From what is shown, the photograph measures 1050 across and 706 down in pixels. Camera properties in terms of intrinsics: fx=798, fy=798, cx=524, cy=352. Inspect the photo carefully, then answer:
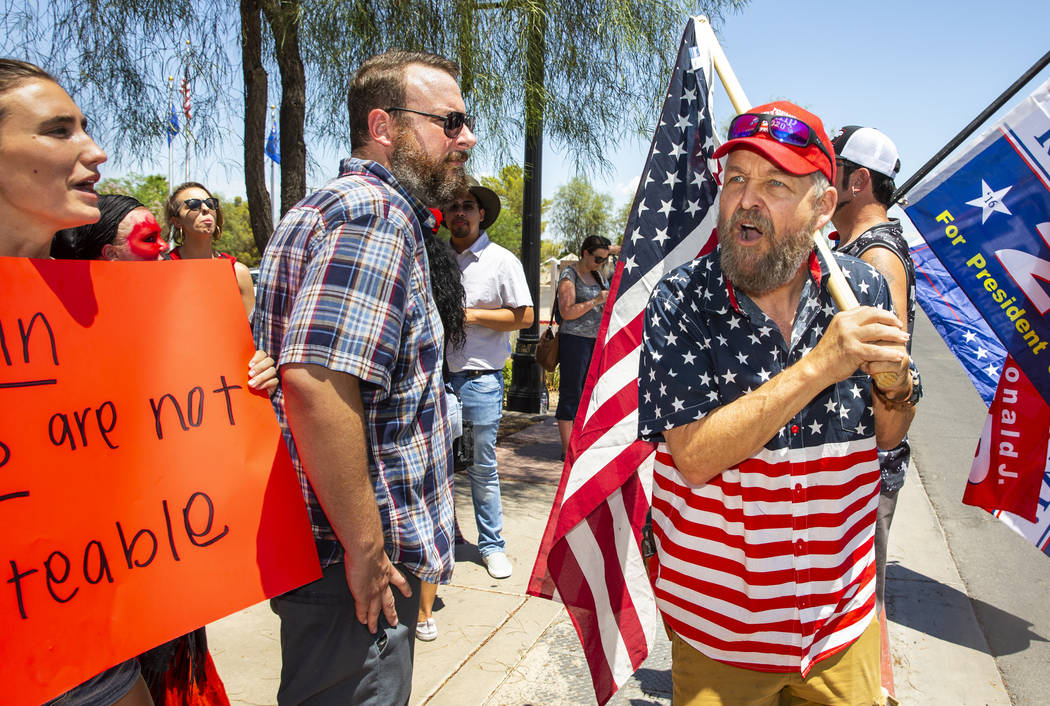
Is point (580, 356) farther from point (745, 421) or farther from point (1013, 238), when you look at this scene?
point (745, 421)

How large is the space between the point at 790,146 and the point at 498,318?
8.94 feet

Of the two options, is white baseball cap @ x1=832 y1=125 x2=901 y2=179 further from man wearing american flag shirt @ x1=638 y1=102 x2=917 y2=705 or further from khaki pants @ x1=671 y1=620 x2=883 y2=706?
khaki pants @ x1=671 y1=620 x2=883 y2=706

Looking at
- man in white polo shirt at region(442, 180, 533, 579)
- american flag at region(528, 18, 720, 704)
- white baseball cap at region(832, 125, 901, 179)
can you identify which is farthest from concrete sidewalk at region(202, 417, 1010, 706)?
white baseball cap at region(832, 125, 901, 179)

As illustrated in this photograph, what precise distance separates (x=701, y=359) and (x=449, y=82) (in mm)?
1074

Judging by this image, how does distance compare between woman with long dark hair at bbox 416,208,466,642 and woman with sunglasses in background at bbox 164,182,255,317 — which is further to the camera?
woman with sunglasses in background at bbox 164,182,255,317

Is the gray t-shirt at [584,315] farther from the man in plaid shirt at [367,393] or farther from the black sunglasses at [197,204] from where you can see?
the man in plaid shirt at [367,393]

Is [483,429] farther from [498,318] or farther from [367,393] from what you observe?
[367,393]

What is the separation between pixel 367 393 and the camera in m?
1.90

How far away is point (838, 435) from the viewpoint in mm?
1964

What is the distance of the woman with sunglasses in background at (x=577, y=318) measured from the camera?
671cm

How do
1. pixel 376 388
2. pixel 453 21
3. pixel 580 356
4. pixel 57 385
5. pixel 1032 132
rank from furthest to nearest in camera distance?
pixel 580 356, pixel 453 21, pixel 1032 132, pixel 376 388, pixel 57 385

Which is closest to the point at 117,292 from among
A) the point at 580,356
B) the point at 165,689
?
the point at 165,689

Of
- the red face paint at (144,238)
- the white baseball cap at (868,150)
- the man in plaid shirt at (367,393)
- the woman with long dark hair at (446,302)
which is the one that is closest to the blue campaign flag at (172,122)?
the woman with long dark hair at (446,302)

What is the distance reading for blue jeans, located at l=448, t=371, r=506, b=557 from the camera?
177 inches
